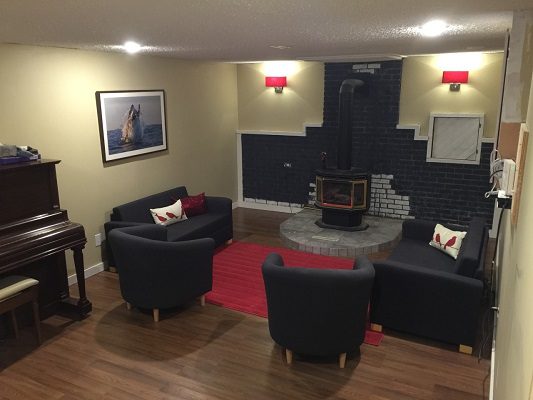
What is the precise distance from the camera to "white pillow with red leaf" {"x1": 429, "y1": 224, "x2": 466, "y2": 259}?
4375 millimetres

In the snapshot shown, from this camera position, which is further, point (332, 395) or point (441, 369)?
point (441, 369)

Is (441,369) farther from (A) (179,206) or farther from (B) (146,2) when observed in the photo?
(A) (179,206)

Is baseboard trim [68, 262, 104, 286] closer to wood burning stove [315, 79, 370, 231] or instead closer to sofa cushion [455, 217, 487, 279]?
wood burning stove [315, 79, 370, 231]

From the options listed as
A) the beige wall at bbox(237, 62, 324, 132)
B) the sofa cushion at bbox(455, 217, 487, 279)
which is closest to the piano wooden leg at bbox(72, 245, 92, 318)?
the sofa cushion at bbox(455, 217, 487, 279)

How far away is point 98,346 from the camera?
11.7ft

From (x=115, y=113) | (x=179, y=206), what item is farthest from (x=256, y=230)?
(x=115, y=113)

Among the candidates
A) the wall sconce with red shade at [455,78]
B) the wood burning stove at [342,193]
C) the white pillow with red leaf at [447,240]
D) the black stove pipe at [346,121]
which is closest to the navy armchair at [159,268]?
the white pillow with red leaf at [447,240]

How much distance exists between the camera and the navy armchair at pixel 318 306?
9.92 feet

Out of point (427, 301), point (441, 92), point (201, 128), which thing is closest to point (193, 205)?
point (201, 128)

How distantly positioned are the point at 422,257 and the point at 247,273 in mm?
1853

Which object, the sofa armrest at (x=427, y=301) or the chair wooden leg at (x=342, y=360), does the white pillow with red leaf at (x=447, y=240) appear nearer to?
the sofa armrest at (x=427, y=301)

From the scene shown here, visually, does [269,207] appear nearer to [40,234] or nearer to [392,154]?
[392,154]

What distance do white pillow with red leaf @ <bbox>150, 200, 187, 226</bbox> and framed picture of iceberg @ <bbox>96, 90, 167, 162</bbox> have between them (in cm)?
75

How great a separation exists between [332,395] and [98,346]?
1.89m
